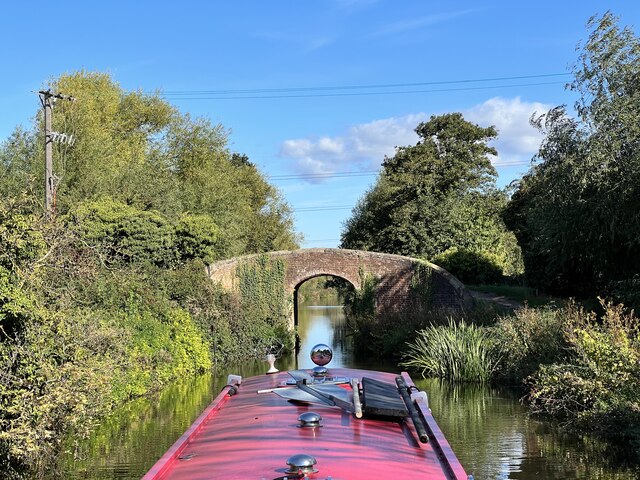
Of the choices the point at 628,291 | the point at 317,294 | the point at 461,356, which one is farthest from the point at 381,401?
the point at 317,294

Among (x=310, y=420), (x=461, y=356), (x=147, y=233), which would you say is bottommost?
(x=461, y=356)

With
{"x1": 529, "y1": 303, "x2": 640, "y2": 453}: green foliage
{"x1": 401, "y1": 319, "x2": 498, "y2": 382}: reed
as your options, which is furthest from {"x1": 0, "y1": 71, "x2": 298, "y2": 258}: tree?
{"x1": 529, "y1": 303, "x2": 640, "y2": 453}: green foliage

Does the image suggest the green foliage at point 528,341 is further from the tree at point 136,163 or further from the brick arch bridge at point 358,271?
the tree at point 136,163

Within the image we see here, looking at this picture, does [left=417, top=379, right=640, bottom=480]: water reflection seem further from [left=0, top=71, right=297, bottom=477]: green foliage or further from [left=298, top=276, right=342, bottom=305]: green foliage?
[left=298, top=276, right=342, bottom=305]: green foliage

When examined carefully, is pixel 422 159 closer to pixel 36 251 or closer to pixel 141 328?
pixel 141 328

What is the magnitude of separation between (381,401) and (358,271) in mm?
21355

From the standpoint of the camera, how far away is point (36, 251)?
8.73m

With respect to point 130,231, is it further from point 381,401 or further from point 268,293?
point 381,401

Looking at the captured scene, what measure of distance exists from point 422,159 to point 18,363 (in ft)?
110

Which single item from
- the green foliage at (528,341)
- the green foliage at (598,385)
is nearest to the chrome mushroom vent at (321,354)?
the green foliage at (598,385)

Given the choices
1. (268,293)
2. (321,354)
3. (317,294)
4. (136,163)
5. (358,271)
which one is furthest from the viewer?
(317,294)

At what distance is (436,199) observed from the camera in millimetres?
38156

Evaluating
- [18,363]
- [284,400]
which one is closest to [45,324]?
[18,363]

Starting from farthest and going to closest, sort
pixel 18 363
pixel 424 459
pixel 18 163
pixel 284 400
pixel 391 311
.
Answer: pixel 391 311 → pixel 18 163 → pixel 18 363 → pixel 284 400 → pixel 424 459
